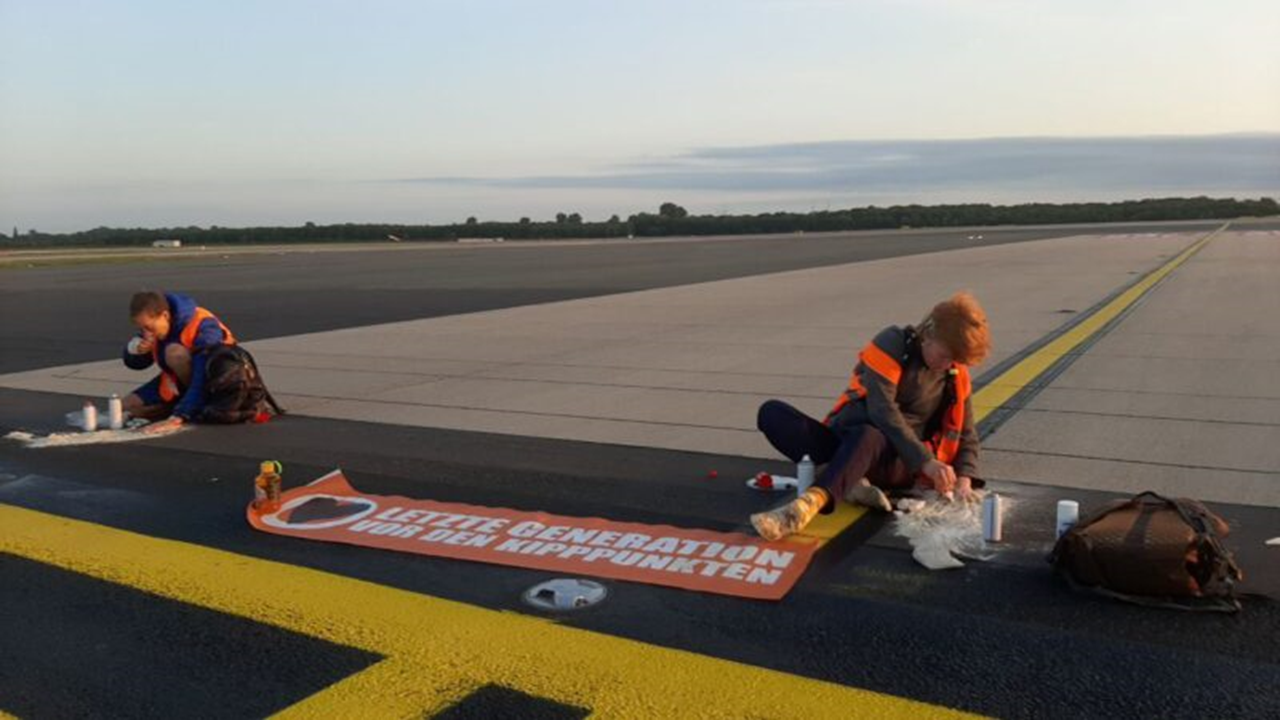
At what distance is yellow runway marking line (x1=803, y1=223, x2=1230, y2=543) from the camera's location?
463 centimetres

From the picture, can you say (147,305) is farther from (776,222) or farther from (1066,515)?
(776,222)

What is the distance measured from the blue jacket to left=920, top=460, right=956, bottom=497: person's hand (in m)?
4.88

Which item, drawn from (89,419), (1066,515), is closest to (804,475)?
(1066,515)

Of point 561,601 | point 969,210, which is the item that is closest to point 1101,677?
point 561,601

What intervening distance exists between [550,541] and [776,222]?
98.5 m

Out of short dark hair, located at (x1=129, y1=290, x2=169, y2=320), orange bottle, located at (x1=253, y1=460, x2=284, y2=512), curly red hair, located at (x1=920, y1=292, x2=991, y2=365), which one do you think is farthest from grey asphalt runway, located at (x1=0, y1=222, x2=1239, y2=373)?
curly red hair, located at (x1=920, y1=292, x2=991, y2=365)

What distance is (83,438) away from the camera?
6.59m

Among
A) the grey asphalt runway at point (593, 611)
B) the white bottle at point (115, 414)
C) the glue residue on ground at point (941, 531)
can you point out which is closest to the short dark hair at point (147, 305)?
the white bottle at point (115, 414)

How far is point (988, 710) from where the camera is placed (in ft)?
9.59

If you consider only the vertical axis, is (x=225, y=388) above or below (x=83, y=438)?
above

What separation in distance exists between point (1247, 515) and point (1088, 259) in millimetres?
23761

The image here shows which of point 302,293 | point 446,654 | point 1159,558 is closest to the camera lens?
point 446,654

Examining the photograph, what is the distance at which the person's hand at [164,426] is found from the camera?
6735 mm

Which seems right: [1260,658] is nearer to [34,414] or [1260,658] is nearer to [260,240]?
[34,414]
